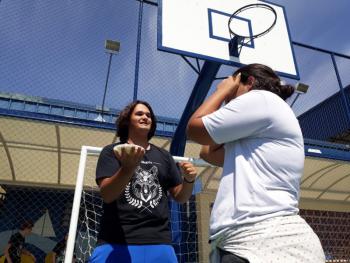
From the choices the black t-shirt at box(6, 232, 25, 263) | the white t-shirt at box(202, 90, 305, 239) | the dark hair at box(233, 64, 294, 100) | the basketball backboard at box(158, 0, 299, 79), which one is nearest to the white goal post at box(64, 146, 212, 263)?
the dark hair at box(233, 64, 294, 100)

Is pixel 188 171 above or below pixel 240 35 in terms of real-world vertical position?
below

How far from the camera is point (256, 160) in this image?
134cm

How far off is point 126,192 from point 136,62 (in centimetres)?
594

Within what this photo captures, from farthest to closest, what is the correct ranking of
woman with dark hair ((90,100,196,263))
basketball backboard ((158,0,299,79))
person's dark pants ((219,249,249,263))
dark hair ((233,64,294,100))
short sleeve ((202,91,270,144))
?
basketball backboard ((158,0,299,79)), woman with dark hair ((90,100,196,263)), dark hair ((233,64,294,100)), short sleeve ((202,91,270,144)), person's dark pants ((219,249,249,263))

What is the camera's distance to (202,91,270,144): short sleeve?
133 centimetres

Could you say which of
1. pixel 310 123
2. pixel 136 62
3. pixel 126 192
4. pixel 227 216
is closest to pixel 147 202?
pixel 126 192

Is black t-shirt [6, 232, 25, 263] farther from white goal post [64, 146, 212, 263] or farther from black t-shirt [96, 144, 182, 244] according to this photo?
black t-shirt [96, 144, 182, 244]

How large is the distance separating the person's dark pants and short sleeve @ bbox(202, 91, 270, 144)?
0.43 m

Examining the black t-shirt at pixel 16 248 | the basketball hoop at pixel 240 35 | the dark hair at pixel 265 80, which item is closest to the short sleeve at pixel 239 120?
the dark hair at pixel 265 80

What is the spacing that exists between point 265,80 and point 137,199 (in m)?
0.98

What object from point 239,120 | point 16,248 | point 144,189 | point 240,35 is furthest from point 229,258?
point 16,248

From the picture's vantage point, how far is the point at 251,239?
117 centimetres

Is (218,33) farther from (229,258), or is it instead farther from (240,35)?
(229,258)

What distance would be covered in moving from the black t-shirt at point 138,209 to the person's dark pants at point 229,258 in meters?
0.71
